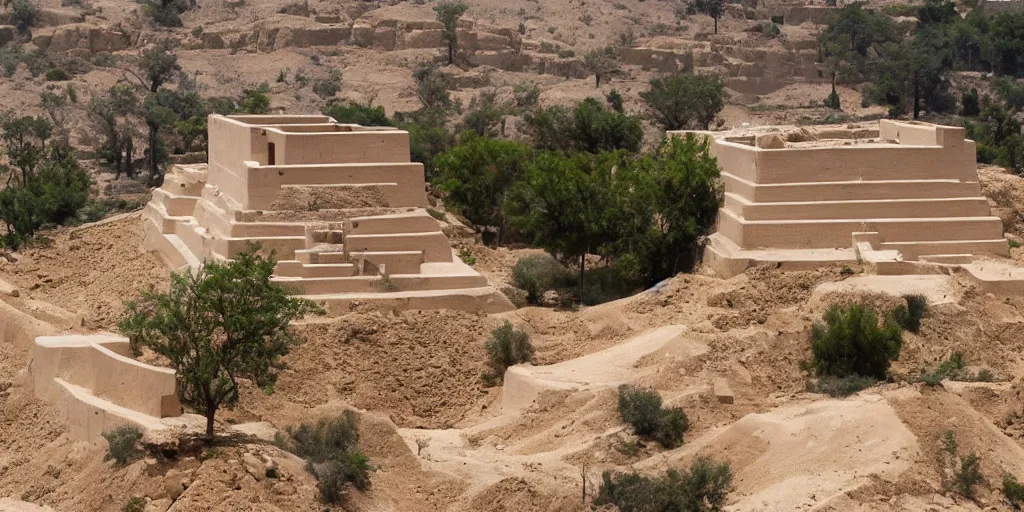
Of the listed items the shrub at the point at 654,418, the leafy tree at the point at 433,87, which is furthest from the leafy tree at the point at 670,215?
the leafy tree at the point at 433,87

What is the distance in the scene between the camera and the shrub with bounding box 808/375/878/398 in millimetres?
22547

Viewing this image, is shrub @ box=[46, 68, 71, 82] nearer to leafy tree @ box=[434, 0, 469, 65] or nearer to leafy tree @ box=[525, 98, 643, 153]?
leafy tree @ box=[434, 0, 469, 65]

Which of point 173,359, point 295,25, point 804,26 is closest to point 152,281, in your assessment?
point 173,359

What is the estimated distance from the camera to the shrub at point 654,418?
22000mm

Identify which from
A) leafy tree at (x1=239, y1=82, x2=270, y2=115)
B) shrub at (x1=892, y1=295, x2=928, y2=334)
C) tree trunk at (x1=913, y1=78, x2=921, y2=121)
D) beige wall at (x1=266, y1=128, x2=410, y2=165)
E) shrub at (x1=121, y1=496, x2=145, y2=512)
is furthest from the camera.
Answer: tree trunk at (x1=913, y1=78, x2=921, y2=121)

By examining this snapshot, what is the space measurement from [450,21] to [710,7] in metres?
17.4

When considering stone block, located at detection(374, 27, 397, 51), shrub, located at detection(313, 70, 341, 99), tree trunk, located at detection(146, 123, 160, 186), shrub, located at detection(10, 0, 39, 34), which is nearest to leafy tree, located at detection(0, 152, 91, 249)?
tree trunk, located at detection(146, 123, 160, 186)

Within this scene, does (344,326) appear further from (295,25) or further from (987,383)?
(295,25)

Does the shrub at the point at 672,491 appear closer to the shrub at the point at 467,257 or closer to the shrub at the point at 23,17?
the shrub at the point at 467,257

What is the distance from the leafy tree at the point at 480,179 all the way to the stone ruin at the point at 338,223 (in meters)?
6.32

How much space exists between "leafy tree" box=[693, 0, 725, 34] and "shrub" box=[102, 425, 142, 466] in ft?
202

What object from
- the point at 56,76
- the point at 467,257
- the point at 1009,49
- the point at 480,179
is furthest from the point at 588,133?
the point at 1009,49

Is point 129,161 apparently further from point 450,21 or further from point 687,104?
point 450,21

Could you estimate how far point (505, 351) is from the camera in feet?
82.6
